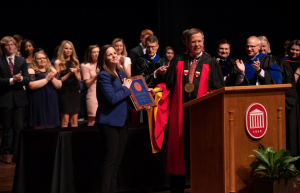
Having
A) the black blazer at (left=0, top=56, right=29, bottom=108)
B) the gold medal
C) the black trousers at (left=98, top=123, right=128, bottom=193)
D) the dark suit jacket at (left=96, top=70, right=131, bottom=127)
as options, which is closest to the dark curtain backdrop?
the black blazer at (left=0, top=56, right=29, bottom=108)

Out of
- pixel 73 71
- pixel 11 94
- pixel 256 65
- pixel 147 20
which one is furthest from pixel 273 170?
pixel 147 20

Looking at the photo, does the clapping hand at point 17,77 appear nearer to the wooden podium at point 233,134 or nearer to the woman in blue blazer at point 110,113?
the woman in blue blazer at point 110,113

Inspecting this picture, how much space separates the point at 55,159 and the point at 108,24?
6.44 m

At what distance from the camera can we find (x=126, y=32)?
9.69m

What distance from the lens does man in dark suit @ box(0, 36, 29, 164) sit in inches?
214

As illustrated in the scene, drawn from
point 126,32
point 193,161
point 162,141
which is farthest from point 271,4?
point 193,161

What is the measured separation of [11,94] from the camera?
17.9ft

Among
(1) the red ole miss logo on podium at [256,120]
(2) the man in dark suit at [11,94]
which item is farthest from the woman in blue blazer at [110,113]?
(2) the man in dark suit at [11,94]

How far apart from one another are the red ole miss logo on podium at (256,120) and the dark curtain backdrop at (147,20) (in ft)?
15.7

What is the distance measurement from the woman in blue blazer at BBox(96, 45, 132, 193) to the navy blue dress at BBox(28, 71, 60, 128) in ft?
7.18

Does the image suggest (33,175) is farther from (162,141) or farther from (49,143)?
(162,141)

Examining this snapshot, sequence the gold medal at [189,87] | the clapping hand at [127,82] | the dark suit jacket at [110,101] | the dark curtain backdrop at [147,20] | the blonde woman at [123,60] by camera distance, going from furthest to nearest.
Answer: the dark curtain backdrop at [147,20]
the blonde woman at [123,60]
the gold medal at [189,87]
the clapping hand at [127,82]
the dark suit jacket at [110,101]

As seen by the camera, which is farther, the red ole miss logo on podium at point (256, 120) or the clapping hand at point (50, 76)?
the clapping hand at point (50, 76)

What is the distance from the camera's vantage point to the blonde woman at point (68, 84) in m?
5.65
